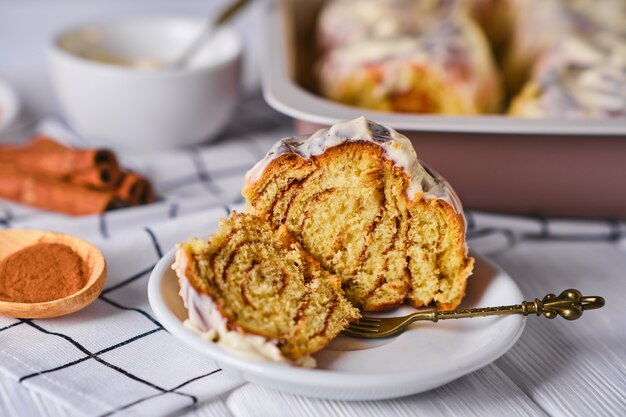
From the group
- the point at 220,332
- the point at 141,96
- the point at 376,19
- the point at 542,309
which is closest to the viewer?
the point at 220,332

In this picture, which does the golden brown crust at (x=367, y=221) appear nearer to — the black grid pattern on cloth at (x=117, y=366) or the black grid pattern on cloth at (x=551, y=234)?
the black grid pattern on cloth at (x=117, y=366)

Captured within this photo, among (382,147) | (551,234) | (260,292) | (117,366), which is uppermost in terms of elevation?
(382,147)

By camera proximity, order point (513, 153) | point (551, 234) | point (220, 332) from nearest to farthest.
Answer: point (220, 332) < point (513, 153) < point (551, 234)

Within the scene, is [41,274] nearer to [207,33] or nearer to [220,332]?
[220,332]

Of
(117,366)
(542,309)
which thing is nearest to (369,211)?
(542,309)

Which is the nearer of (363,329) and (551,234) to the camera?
(363,329)

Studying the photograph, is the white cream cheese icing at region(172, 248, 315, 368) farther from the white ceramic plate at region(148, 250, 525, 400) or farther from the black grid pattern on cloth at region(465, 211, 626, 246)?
the black grid pattern on cloth at region(465, 211, 626, 246)

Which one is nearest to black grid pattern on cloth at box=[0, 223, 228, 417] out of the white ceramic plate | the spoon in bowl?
the white ceramic plate

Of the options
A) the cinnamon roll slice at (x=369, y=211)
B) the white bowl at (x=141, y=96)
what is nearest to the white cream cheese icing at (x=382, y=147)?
the cinnamon roll slice at (x=369, y=211)
